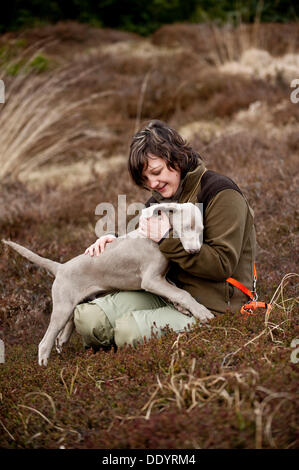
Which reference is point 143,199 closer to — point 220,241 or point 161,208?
point 161,208

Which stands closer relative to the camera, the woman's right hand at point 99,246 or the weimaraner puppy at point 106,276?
the weimaraner puppy at point 106,276

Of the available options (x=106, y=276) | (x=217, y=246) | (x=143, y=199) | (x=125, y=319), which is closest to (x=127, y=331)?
(x=125, y=319)

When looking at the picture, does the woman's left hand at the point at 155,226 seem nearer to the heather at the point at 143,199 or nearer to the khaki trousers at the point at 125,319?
the khaki trousers at the point at 125,319

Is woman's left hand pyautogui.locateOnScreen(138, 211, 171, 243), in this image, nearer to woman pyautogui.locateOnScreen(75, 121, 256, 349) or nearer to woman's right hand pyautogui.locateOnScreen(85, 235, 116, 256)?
woman pyautogui.locateOnScreen(75, 121, 256, 349)

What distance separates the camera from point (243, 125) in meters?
7.65

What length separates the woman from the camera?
3107 mm

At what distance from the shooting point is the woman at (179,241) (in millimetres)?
3107

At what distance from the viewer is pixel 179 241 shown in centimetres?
318

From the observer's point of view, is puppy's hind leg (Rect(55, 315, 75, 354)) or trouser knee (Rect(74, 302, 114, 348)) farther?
puppy's hind leg (Rect(55, 315, 75, 354))

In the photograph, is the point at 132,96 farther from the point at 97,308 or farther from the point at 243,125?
the point at 97,308

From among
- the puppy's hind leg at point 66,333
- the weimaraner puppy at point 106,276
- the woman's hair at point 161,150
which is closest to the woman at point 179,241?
the woman's hair at point 161,150

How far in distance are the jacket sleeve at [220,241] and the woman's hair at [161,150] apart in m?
0.34

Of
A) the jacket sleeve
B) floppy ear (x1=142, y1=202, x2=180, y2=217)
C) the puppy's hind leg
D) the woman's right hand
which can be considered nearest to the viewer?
the jacket sleeve

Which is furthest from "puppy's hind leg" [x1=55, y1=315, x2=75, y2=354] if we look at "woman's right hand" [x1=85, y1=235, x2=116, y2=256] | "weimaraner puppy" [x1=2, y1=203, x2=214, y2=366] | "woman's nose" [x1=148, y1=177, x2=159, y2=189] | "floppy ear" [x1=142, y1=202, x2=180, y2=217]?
"woman's nose" [x1=148, y1=177, x2=159, y2=189]
